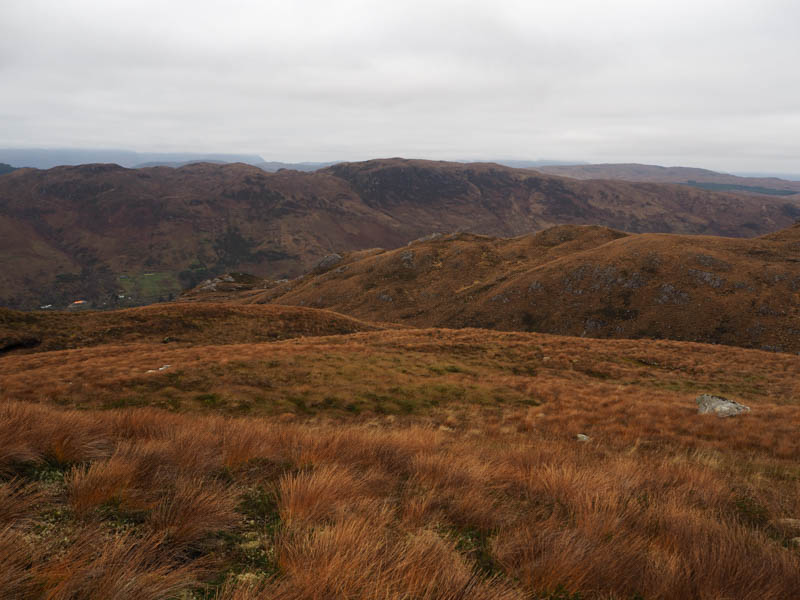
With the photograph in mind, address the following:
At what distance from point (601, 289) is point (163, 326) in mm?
53121

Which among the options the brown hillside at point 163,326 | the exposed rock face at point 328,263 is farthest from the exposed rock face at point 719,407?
the exposed rock face at point 328,263

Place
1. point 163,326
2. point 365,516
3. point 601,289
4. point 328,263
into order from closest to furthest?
1. point 365,516
2. point 163,326
3. point 601,289
4. point 328,263

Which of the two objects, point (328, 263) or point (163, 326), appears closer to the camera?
point (163, 326)

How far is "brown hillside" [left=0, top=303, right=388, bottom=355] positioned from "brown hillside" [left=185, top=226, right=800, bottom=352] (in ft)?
90.8

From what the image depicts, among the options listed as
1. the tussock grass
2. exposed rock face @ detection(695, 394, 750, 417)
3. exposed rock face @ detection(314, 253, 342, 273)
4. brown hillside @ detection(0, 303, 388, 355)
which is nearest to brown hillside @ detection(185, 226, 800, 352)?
exposed rock face @ detection(314, 253, 342, 273)

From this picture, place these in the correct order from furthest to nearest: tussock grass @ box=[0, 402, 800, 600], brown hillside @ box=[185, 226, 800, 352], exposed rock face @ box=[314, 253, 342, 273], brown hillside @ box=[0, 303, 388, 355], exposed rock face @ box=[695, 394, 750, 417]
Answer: exposed rock face @ box=[314, 253, 342, 273]
brown hillside @ box=[185, 226, 800, 352]
brown hillside @ box=[0, 303, 388, 355]
exposed rock face @ box=[695, 394, 750, 417]
tussock grass @ box=[0, 402, 800, 600]

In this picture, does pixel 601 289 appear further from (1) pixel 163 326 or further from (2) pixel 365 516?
(2) pixel 365 516

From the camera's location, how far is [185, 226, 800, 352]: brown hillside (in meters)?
43.5

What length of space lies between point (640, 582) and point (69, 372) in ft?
63.1

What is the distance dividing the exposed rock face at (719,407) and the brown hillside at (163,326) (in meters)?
26.6

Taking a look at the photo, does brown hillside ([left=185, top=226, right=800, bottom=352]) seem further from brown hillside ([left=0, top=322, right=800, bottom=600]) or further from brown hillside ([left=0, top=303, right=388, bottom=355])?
brown hillside ([left=0, top=322, right=800, bottom=600])

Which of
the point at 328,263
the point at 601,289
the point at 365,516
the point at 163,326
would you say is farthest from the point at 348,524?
the point at 328,263

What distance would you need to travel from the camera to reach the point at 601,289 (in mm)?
52312

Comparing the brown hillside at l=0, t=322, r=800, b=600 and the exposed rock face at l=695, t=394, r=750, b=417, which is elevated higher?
the brown hillside at l=0, t=322, r=800, b=600
